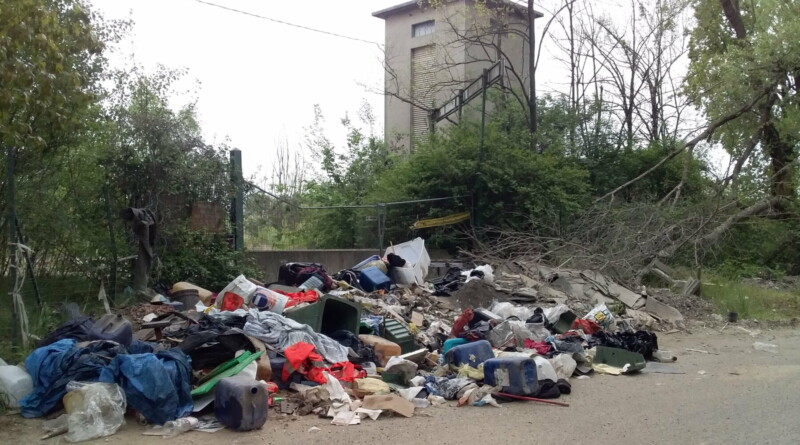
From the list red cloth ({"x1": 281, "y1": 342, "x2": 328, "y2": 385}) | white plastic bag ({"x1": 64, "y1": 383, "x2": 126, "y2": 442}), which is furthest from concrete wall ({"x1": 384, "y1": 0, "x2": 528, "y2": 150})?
white plastic bag ({"x1": 64, "y1": 383, "x2": 126, "y2": 442})

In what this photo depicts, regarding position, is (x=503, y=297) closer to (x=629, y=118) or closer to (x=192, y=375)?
(x=192, y=375)

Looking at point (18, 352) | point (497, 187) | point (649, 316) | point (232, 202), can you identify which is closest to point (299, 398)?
point (18, 352)

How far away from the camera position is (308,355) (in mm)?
6812

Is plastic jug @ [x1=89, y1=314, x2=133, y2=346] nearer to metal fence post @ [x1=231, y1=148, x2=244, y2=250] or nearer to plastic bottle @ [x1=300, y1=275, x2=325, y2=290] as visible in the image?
plastic bottle @ [x1=300, y1=275, x2=325, y2=290]

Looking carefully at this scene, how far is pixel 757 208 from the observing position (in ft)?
59.3

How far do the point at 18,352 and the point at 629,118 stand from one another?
961 inches

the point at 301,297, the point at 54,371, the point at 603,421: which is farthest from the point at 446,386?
the point at 54,371

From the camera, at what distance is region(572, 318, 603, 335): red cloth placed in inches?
377

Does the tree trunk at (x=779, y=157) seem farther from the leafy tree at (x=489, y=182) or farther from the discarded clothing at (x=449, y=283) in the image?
the discarded clothing at (x=449, y=283)

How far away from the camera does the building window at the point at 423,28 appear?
26597 mm

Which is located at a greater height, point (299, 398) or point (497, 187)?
point (497, 187)

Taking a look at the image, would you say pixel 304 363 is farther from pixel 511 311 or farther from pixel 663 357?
pixel 663 357

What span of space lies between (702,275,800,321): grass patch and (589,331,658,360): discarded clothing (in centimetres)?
455

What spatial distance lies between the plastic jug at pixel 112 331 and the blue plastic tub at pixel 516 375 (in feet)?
11.9
